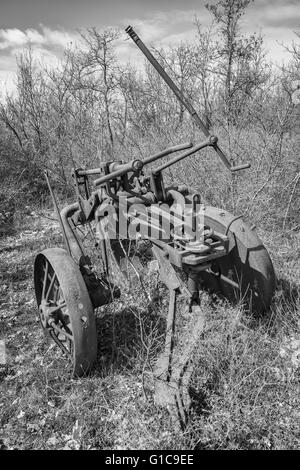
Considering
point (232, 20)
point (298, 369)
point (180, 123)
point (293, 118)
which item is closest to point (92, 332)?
point (298, 369)

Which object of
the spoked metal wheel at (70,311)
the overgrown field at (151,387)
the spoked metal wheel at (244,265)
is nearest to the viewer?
the overgrown field at (151,387)

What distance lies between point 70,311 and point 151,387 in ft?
2.71

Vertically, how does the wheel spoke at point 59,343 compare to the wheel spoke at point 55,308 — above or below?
below

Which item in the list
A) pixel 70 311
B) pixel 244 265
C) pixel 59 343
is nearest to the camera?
pixel 70 311

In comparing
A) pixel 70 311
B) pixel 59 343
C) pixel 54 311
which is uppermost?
pixel 70 311

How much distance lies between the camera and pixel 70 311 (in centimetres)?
258

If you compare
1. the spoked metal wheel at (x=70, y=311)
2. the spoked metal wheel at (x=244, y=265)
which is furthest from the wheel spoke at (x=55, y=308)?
the spoked metal wheel at (x=244, y=265)

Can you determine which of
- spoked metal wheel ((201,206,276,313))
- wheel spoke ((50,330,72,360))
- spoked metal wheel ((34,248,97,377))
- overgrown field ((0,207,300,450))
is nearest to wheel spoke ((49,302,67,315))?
spoked metal wheel ((34,248,97,377))

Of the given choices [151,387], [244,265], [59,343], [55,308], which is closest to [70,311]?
[55,308]

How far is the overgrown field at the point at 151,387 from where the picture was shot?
231 centimetres

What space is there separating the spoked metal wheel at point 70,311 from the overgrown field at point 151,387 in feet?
0.73

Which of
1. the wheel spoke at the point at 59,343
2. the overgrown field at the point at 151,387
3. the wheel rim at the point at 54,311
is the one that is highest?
the wheel rim at the point at 54,311

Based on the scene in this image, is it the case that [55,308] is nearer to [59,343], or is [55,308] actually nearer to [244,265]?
[59,343]

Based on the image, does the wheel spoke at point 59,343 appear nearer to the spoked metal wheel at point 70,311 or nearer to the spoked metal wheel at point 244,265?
the spoked metal wheel at point 70,311
